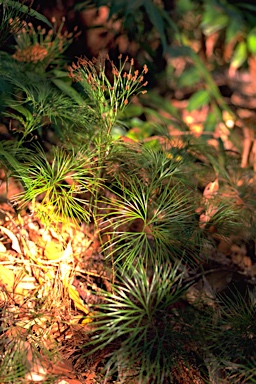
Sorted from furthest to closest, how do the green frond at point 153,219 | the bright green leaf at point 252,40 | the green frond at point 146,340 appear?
the bright green leaf at point 252,40 → the green frond at point 153,219 → the green frond at point 146,340

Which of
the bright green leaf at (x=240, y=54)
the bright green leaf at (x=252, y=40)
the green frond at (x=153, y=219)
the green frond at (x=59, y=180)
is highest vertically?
the green frond at (x=59, y=180)

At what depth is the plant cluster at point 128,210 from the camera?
92 centimetres

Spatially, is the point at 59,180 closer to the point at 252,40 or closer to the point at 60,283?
the point at 60,283

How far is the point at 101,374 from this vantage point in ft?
3.09

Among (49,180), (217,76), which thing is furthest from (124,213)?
(217,76)

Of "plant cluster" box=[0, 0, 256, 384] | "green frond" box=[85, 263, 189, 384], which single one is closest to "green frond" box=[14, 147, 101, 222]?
"plant cluster" box=[0, 0, 256, 384]

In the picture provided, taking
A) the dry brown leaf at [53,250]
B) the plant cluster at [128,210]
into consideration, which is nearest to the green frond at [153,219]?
the plant cluster at [128,210]

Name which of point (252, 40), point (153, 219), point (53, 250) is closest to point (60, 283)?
point (53, 250)

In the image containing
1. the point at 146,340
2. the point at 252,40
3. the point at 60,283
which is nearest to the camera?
the point at 146,340

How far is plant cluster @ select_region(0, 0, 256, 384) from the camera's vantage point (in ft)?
3.01

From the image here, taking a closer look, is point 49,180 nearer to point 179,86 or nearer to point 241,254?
point 241,254

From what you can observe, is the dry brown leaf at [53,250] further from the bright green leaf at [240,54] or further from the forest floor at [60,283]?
the bright green leaf at [240,54]

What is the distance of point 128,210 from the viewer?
43.9 inches

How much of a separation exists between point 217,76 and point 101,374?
188 cm
